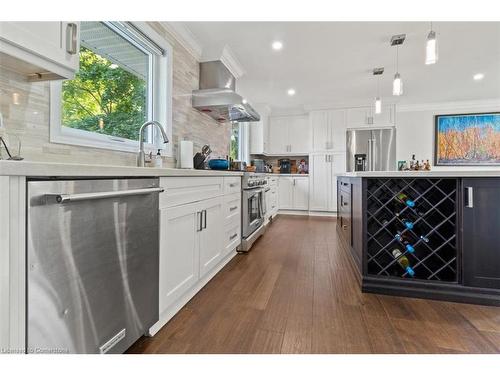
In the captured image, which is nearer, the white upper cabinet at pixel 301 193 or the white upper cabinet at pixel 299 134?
the white upper cabinet at pixel 301 193

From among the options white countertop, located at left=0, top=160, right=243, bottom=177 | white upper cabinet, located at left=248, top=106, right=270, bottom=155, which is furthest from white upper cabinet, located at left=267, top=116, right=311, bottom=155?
white countertop, located at left=0, top=160, right=243, bottom=177

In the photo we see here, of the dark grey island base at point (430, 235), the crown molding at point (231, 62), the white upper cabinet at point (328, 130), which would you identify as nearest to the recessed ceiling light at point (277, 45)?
the crown molding at point (231, 62)

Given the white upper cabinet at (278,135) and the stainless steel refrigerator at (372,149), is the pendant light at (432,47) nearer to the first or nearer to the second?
the stainless steel refrigerator at (372,149)

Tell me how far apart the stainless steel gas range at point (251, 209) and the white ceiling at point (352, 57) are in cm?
161

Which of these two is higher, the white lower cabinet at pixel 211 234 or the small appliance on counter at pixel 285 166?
the small appliance on counter at pixel 285 166

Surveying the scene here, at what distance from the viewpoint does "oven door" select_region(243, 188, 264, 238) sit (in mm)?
3059

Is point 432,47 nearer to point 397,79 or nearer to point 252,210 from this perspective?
point 397,79

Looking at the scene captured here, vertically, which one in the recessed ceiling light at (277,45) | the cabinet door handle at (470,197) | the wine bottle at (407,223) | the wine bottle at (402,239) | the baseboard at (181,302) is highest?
the recessed ceiling light at (277,45)

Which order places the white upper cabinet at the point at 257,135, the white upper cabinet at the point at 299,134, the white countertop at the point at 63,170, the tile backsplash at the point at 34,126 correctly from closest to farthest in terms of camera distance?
the white countertop at the point at 63,170
the tile backsplash at the point at 34,126
the white upper cabinet at the point at 257,135
the white upper cabinet at the point at 299,134

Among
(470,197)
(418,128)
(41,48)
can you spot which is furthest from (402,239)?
(418,128)

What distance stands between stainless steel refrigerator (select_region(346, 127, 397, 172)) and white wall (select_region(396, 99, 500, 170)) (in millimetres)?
781

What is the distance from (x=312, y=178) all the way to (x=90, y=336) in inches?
211

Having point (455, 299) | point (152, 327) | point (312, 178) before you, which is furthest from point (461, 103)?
point (152, 327)

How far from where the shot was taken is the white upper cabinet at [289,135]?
6.29 meters
